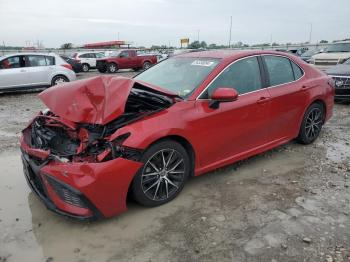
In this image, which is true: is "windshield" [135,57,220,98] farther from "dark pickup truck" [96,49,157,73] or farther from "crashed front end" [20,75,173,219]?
"dark pickup truck" [96,49,157,73]

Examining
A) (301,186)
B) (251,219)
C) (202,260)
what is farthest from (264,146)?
(202,260)

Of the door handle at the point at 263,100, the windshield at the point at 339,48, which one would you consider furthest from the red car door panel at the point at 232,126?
the windshield at the point at 339,48

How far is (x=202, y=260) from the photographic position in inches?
118

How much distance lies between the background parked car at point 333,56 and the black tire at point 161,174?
12319 millimetres

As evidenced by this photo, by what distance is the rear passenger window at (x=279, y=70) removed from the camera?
502 cm

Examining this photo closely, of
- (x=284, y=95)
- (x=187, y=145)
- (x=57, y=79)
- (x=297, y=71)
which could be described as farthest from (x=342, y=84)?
(x=57, y=79)

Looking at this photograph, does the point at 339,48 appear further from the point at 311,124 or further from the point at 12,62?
the point at 12,62

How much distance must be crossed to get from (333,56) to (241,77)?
11828 millimetres

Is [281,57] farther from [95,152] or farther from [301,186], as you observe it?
[95,152]

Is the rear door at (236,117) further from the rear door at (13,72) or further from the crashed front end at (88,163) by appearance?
the rear door at (13,72)

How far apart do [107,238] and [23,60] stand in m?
11.5

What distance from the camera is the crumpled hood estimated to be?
11.5 ft

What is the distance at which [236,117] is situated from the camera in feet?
14.4

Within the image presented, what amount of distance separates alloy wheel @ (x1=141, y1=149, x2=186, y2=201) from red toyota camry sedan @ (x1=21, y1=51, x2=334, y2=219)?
0.01 meters
